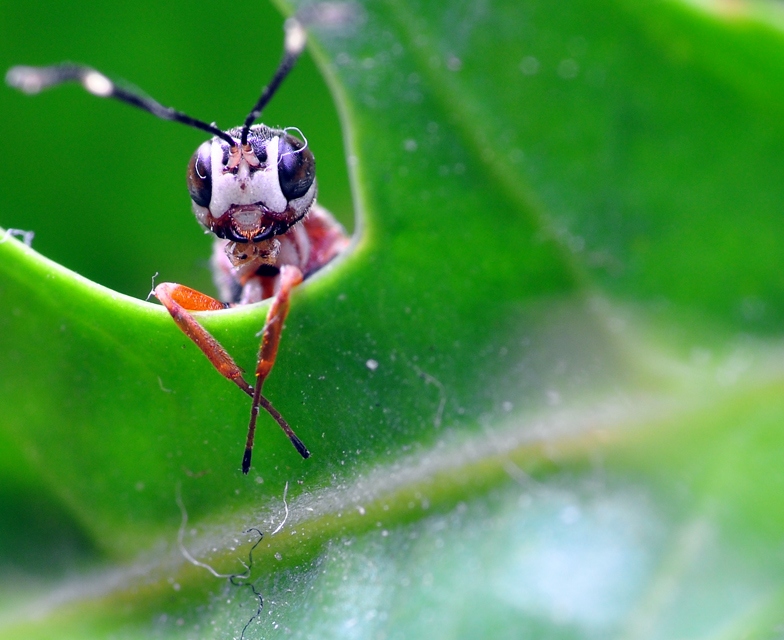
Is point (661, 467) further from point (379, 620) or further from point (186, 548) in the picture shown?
point (186, 548)

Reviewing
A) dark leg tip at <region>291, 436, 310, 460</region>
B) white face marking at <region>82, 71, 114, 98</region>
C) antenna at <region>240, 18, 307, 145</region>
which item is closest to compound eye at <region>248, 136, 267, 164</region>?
antenna at <region>240, 18, 307, 145</region>

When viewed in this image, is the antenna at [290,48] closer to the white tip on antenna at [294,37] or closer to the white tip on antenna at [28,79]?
the white tip on antenna at [294,37]

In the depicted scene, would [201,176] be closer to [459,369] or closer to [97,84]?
[97,84]

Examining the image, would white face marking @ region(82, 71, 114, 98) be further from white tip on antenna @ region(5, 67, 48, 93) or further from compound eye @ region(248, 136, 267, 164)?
→ compound eye @ region(248, 136, 267, 164)

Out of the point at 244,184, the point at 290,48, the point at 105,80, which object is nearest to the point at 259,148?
the point at 244,184

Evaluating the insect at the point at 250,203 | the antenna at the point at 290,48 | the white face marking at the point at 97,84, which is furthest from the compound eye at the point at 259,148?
the white face marking at the point at 97,84

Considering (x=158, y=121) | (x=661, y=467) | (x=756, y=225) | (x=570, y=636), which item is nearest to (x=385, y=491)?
(x=570, y=636)

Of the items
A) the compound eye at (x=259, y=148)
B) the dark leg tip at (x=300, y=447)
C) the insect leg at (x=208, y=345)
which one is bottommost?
the dark leg tip at (x=300, y=447)
